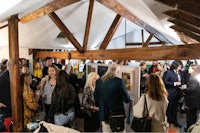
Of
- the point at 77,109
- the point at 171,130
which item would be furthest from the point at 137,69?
the point at 171,130

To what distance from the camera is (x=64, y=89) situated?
3.30 m

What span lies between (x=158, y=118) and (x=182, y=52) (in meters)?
0.99

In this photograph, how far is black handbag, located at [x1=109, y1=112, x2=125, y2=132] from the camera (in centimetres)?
310

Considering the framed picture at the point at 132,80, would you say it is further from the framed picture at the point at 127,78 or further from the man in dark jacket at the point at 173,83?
the man in dark jacket at the point at 173,83

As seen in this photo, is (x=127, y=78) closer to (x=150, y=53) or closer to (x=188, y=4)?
(x=150, y=53)

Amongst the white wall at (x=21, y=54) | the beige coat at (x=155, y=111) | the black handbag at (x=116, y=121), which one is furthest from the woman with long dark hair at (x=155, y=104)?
the white wall at (x=21, y=54)

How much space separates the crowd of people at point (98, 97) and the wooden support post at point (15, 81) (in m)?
0.11

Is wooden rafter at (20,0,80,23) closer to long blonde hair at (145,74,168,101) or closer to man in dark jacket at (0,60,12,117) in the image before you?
man in dark jacket at (0,60,12,117)

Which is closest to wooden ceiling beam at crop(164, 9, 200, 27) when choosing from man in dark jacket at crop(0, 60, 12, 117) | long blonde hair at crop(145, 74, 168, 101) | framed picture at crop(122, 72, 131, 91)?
long blonde hair at crop(145, 74, 168, 101)

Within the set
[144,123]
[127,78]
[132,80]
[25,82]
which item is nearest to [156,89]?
[144,123]

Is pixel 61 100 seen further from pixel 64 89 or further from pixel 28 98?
pixel 28 98

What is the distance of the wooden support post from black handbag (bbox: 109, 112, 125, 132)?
1.70 metres

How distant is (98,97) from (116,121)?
0.49m

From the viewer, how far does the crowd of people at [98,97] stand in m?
3.09
